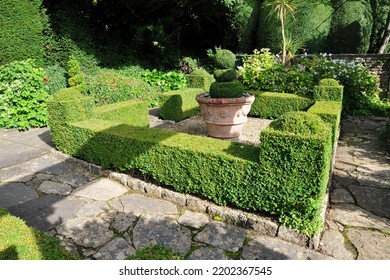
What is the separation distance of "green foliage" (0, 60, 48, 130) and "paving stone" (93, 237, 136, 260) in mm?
5589

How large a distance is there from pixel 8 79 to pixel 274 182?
7.39 meters

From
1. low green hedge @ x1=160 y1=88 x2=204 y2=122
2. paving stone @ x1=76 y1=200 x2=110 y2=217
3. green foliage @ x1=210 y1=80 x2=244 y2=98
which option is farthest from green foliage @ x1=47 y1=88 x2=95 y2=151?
low green hedge @ x1=160 y1=88 x2=204 y2=122

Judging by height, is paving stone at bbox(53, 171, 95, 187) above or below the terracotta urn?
below

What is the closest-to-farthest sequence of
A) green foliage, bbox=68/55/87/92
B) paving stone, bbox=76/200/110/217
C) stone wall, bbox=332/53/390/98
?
paving stone, bbox=76/200/110/217 → green foliage, bbox=68/55/87/92 → stone wall, bbox=332/53/390/98

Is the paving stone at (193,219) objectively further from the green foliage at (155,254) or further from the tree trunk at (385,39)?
the tree trunk at (385,39)

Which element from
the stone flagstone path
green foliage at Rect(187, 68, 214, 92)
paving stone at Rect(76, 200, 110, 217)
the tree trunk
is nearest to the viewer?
the stone flagstone path

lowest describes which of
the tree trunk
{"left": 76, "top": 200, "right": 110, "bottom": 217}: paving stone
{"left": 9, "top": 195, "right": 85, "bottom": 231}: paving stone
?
{"left": 76, "top": 200, "right": 110, "bottom": 217}: paving stone

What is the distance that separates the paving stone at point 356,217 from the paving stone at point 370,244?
0.15 meters

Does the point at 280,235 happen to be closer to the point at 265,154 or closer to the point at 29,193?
the point at 265,154

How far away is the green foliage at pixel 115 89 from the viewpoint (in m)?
9.00

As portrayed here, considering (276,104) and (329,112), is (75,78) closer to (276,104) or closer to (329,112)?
(276,104)

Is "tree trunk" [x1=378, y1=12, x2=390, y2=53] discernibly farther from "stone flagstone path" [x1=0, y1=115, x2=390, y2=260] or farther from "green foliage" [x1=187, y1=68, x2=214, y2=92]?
"stone flagstone path" [x1=0, y1=115, x2=390, y2=260]

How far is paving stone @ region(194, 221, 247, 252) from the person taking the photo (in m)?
2.96

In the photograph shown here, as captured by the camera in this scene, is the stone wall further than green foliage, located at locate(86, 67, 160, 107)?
Yes
